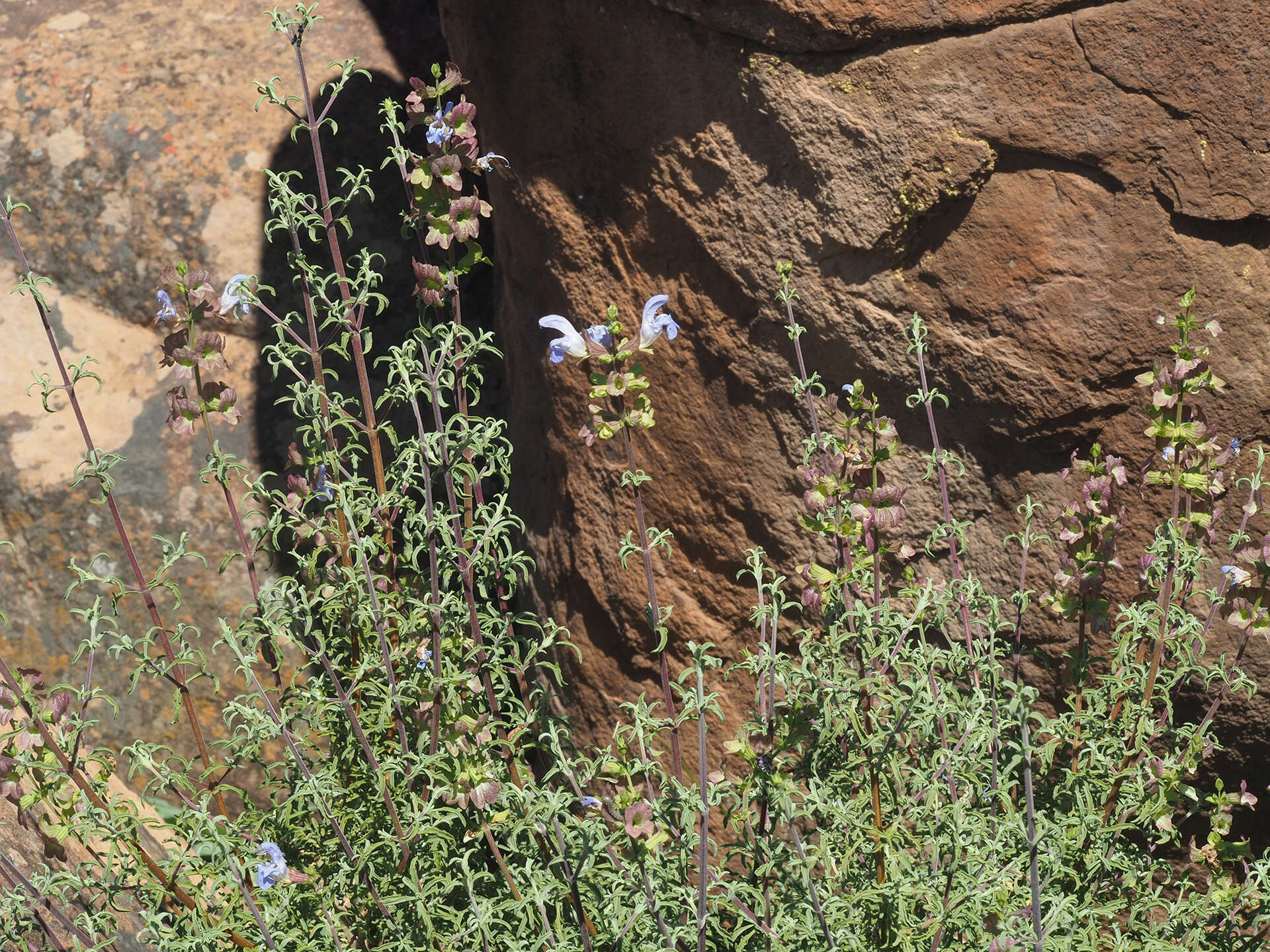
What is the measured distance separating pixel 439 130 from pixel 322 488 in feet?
2.94

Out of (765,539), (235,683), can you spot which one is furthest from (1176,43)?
(235,683)

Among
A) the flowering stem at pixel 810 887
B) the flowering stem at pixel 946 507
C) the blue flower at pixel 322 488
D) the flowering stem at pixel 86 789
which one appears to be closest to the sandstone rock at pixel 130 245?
the blue flower at pixel 322 488

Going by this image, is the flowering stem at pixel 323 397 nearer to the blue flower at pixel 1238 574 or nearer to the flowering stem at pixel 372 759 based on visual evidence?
the flowering stem at pixel 372 759

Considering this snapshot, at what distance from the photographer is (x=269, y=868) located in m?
2.00

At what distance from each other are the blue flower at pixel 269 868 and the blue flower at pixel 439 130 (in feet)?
4.54

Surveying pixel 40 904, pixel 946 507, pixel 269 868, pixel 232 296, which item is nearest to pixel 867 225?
pixel 946 507

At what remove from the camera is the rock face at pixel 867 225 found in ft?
7.80

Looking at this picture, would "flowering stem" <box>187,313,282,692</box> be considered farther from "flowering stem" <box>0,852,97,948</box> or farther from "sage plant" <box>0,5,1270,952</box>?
"flowering stem" <box>0,852,97,948</box>

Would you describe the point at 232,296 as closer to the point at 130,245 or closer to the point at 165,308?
the point at 165,308

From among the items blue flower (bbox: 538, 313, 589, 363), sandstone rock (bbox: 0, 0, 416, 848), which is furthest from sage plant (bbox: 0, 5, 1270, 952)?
sandstone rock (bbox: 0, 0, 416, 848)

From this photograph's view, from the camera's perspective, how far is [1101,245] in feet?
8.06

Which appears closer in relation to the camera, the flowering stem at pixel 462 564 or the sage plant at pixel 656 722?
the sage plant at pixel 656 722

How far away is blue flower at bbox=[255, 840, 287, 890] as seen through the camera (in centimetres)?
200

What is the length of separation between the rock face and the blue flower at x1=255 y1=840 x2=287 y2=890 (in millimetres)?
1255
